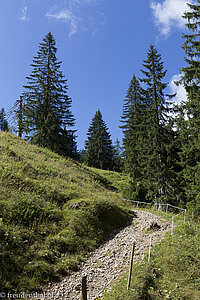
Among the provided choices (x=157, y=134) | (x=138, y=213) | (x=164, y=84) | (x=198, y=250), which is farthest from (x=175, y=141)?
(x=198, y=250)

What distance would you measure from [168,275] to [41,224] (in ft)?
19.8

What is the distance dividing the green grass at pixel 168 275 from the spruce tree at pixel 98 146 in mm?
38142

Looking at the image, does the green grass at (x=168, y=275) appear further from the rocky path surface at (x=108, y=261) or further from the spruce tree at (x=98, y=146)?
the spruce tree at (x=98, y=146)

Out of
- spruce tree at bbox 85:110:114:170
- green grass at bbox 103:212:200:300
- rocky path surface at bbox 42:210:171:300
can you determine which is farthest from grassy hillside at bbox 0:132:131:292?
spruce tree at bbox 85:110:114:170

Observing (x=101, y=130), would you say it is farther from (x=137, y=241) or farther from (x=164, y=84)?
(x=137, y=241)

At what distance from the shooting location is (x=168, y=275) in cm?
671

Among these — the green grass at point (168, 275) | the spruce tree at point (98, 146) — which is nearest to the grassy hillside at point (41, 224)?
the green grass at point (168, 275)

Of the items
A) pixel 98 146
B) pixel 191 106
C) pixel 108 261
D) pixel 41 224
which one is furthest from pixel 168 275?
pixel 98 146

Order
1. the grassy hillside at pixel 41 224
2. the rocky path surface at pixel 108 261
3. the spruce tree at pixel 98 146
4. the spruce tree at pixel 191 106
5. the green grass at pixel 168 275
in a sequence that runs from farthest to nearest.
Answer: the spruce tree at pixel 98 146 < the spruce tree at pixel 191 106 < the grassy hillside at pixel 41 224 < the rocky path surface at pixel 108 261 < the green grass at pixel 168 275

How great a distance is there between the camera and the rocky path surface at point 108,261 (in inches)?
254

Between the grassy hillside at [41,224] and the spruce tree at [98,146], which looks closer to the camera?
the grassy hillside at [41,224]

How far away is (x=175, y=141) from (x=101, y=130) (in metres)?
30.8

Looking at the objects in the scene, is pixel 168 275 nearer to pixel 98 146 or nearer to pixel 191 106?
pixel 191 106

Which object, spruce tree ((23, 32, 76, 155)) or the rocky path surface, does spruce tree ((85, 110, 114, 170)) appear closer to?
spruce tree ((23, 32, 76, 155))
